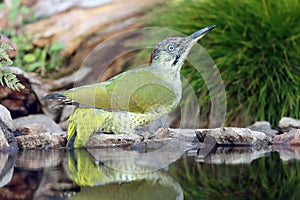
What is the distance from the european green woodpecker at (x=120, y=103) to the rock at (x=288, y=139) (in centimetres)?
Answer: 87

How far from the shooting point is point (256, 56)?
704 cm

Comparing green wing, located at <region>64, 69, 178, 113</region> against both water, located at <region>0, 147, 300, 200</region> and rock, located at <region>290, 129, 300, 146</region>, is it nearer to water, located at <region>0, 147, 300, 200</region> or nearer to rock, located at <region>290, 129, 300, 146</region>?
water, located at <region>0, 147, 300, 200</region>

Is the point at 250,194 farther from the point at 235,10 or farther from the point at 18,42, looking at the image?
the point at 18,42

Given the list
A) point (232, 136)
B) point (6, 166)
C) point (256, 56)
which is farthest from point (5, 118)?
point (256, 56)

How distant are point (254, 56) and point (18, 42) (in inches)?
124

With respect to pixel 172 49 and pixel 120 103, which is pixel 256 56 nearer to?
pixel 172 49

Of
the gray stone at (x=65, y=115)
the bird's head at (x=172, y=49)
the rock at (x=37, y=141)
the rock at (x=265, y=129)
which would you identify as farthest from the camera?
the gray stone at (x=65, y=115)

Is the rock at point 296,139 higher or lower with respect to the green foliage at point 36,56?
lower

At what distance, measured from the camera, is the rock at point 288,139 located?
5.04m

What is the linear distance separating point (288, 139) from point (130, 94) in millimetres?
1296

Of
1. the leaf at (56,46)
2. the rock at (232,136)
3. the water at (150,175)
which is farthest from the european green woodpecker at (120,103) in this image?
the leaf at (56,46)

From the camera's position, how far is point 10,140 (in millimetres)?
4977

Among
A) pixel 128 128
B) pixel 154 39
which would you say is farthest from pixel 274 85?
pixel 128 128

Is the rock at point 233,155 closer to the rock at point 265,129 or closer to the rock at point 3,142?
the rock at point 265,129
